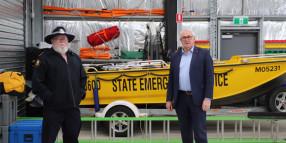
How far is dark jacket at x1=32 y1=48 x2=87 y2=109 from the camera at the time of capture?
3.49 m

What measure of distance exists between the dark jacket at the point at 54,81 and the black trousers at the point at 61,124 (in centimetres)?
9

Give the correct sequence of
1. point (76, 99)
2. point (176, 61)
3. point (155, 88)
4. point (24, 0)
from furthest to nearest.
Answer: point (24, 0)
point (155, 88)
point (176, 61)
point (76, 99)

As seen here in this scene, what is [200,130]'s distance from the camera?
12.3ft

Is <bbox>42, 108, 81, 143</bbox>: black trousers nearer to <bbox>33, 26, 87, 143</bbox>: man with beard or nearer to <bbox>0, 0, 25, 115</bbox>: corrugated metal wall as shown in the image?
<bbox>33, 26, 87, 143</bbox>: man with beard

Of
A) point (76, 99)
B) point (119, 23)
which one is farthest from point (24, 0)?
point (76, 99)

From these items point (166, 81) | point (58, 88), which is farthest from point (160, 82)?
point (58, 88)

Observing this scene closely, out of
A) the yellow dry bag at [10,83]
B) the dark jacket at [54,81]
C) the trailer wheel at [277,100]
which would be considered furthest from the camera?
the trailer wheel at [277,100]

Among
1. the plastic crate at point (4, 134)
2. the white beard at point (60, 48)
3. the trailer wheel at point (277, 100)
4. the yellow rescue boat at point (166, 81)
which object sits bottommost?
the plastic crate at point (4, 134)

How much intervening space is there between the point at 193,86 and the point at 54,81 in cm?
170

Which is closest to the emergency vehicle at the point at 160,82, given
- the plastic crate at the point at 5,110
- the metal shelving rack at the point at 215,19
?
the plastic crate at the point at 5,110

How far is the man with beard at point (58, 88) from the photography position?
11.5 feet

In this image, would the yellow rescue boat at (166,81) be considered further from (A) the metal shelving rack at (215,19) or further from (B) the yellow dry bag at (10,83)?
(A) the metal shelving rack at (215,19)

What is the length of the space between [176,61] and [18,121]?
2.70 metres

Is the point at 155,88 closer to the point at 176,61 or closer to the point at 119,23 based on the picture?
the point at 176,61
